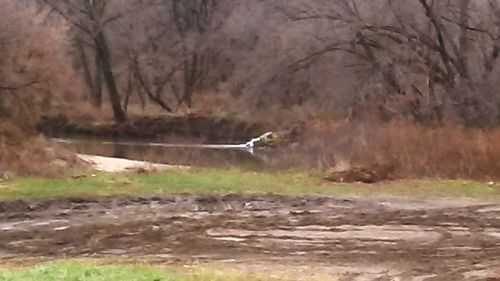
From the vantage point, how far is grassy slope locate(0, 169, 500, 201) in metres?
23.4

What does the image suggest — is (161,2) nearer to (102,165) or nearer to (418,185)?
(102,165)

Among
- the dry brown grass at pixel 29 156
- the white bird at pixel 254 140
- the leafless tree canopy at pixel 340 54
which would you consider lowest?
the dry brown grass at pixel 29 156

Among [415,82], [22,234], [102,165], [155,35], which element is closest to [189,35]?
[155,35]

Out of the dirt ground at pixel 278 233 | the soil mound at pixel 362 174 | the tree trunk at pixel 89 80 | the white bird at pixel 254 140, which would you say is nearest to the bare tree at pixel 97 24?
the tree trunk at pixel 89 80

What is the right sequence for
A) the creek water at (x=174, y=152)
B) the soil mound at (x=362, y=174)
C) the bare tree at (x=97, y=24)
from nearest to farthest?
1. the soil mound at (x=362, y=174)
2. the creek water at (x=174, y=152)
3. the bare tree at (x=97, y=24)

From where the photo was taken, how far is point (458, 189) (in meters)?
24.6

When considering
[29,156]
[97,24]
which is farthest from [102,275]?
[97,24]

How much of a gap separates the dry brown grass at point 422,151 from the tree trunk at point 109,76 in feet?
77.2

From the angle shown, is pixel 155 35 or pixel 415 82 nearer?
pixel 415 82

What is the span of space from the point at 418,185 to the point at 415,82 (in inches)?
440

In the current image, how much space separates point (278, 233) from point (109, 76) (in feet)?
126

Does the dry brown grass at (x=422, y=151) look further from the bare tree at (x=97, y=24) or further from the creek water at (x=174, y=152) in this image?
the bare tree at (x=97, y=24)

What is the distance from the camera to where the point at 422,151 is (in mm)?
29250

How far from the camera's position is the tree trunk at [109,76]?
53.7 m
